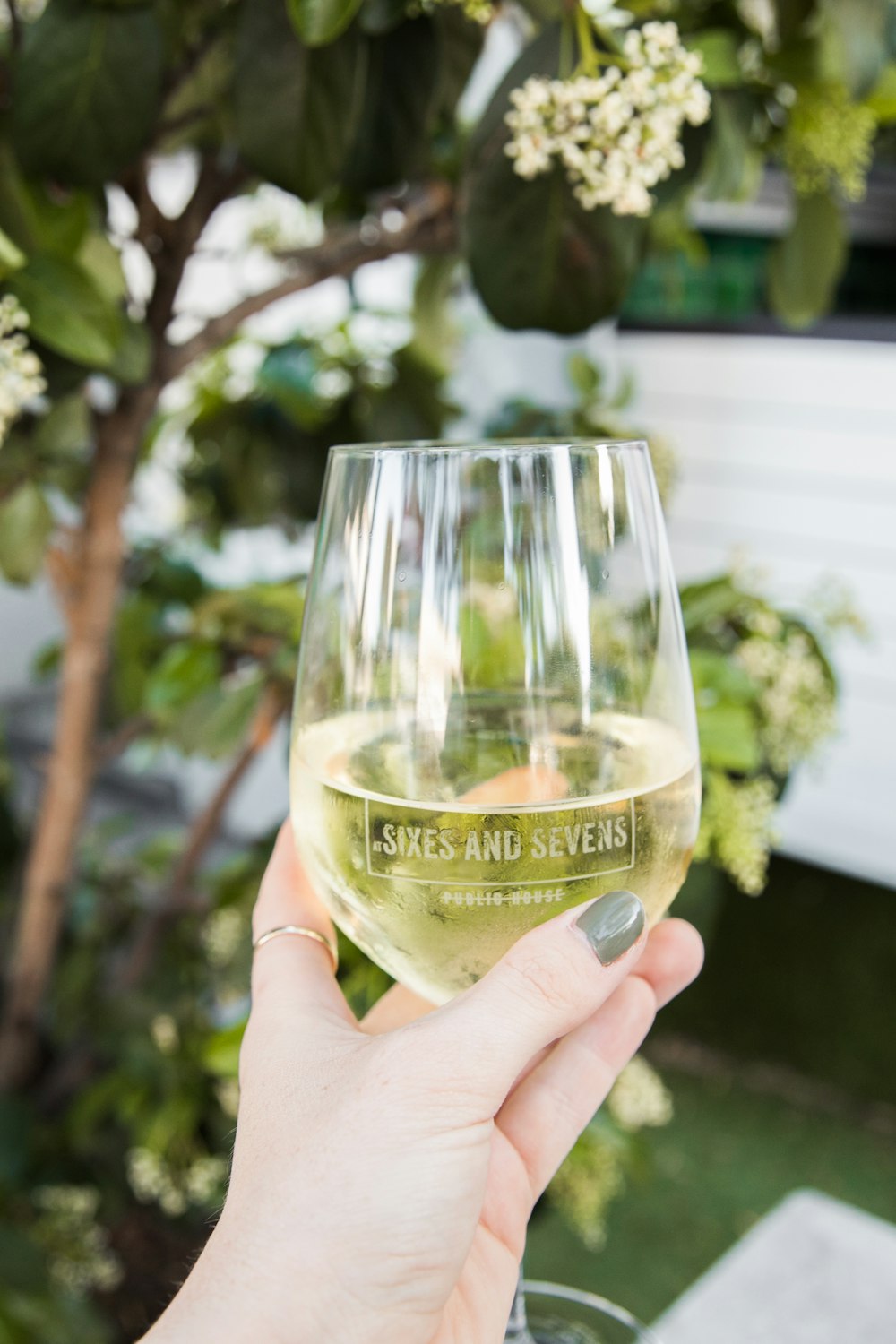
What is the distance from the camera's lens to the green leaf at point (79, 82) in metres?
0.69

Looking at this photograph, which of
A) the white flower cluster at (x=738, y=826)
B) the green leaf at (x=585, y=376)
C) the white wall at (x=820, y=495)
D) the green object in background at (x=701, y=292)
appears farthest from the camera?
the green object in background at (x=701, y=292)

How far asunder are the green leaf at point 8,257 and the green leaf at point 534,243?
0.24 meters

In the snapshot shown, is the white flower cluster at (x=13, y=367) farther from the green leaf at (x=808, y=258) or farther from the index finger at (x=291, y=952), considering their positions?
the green leaf at (x=808, y=258)

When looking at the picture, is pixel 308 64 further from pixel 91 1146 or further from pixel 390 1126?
pixel 91 1146

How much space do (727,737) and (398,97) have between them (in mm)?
428

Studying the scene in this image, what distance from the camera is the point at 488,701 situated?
1.55 ft

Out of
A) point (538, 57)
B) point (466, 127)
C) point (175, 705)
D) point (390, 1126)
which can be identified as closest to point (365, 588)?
point (390, 1126)

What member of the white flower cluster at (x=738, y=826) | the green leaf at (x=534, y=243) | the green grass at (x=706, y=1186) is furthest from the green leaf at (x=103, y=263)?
the green grass at (x=706, y=1186)

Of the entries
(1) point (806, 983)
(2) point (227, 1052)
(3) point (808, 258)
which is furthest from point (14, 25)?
(1) point (806, 983)

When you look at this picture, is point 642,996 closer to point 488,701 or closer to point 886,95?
point 488,701

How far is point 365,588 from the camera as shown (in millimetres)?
475

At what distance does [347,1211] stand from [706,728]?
0.40 metres

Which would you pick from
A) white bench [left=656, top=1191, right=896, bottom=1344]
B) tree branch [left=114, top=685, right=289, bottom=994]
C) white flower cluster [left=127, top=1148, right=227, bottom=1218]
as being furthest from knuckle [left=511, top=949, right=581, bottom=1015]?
white flower cluster [left=127, top=1148, right=227, bottom=1218]

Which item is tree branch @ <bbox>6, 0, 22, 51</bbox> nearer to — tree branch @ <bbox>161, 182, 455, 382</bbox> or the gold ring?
tree branch @ <bbox>161, 182, 455, 382</bbox>
